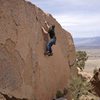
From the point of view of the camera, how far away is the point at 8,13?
12.4m

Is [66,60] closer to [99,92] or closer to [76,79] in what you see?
[76,79]

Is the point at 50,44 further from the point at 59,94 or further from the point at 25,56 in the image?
the point at 59,94

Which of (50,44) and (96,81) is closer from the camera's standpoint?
(50,44)

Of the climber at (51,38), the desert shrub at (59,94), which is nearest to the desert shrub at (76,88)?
the desert shrub at (59,94)

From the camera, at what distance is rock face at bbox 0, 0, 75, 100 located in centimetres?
1226

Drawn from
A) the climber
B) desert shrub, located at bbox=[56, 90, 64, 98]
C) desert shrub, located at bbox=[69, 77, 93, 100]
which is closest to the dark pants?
the climber

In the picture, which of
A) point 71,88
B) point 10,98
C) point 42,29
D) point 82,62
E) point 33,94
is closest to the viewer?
point 10,98

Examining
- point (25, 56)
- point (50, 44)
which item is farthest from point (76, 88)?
point (25, 56)

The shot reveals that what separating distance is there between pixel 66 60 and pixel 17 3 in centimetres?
628

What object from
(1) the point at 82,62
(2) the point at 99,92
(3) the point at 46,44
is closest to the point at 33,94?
(3) the point at 46,44

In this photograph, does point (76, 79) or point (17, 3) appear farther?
point (76, 79)

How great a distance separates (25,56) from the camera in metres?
13.3

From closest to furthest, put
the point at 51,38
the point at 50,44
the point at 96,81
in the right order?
the point at 50,44, the point at 51,38, the point at 96,81

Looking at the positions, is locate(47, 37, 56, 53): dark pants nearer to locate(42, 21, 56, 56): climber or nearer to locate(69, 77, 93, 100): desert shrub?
locate(42, 21, 56, 56): climber
